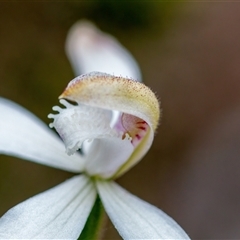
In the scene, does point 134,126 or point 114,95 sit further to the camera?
point 134,126

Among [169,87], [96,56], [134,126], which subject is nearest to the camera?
[134,126]

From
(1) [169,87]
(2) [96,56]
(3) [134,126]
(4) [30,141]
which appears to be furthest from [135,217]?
(1) [169,87]

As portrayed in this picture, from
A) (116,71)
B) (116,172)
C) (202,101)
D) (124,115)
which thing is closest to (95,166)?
(116,172)

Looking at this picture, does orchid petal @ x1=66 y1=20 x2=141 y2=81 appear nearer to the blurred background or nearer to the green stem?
the green stem

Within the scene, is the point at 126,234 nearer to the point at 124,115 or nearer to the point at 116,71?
the point at 124,115

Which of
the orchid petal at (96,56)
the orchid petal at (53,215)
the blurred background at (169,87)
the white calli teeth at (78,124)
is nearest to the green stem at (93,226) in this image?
the orchid petal at (53,215)

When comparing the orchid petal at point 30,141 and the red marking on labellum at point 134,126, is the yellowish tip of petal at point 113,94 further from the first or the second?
the orchid petal at point 30,141

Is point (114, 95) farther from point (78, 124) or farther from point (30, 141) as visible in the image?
point (30, 141)

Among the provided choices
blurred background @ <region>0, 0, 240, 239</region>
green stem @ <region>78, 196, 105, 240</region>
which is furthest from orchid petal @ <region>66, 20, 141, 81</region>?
blurred background @ <region>0, 0, 240, 239</region>
